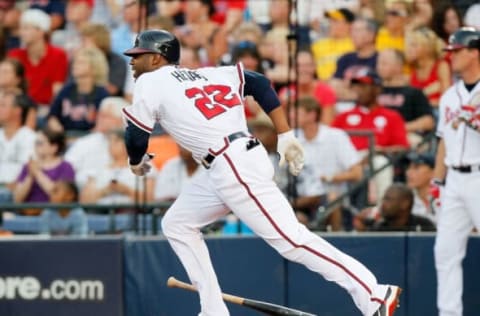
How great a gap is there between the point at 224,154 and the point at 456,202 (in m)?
2.02

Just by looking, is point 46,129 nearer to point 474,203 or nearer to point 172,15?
point 172,15

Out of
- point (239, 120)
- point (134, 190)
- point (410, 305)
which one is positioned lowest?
point (410, 305)

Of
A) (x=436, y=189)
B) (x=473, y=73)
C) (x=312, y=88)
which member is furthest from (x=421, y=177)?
(x=312, y=88)

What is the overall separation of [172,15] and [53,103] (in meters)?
1.63

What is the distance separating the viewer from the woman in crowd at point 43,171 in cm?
1055

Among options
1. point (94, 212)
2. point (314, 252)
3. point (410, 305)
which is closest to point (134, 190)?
point (94, 212)

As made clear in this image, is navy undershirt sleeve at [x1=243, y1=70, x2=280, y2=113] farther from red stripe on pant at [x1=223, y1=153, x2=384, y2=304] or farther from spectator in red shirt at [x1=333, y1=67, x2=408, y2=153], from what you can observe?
spectator in red shirt at [x1=333, y1=67, x2=408, y2=153]

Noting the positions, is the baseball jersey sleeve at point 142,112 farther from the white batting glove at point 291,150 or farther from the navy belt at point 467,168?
the navy belt at point 467,168

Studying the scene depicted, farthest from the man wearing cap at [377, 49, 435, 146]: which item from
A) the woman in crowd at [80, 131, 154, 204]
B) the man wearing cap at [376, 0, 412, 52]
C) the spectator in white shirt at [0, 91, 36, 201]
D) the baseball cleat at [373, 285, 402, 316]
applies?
the spectator in white shirt at [0, 91, 36, 201]

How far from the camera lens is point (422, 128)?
1045 cm

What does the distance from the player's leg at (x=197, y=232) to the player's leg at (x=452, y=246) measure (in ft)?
5.70

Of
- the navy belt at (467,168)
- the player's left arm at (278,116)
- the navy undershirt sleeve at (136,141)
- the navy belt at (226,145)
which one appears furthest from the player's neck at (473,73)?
the navy undershirt sleeve at (136,141)

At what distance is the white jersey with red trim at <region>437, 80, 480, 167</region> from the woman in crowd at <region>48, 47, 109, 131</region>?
12.4 ft

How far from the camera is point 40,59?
484 inches
